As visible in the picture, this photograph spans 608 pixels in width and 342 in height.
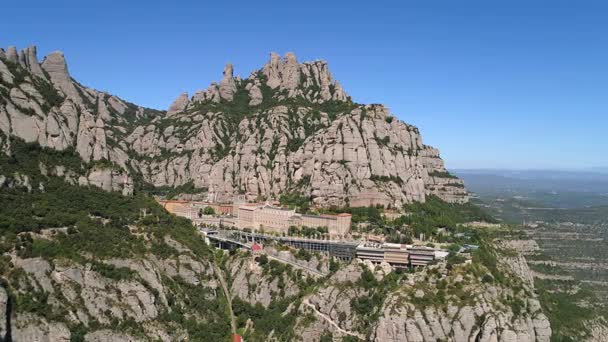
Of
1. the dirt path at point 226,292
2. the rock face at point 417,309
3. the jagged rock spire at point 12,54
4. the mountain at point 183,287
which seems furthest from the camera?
the jagged rock spire at point 12,54

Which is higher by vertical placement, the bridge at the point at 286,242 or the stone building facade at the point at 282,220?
the stone building facade at the point at 282,220

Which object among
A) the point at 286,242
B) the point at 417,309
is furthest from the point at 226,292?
the point at 417,309

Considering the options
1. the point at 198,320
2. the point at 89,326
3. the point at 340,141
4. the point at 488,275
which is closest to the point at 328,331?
the point at 198,320

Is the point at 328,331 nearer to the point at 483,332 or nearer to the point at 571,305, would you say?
the point at 483,332

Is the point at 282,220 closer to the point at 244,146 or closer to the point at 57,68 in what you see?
the point at 244,146

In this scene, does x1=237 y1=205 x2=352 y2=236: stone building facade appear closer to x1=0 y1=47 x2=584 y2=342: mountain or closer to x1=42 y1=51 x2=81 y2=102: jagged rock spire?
x1=0 y1=47 x2=584 y2=342: mountain

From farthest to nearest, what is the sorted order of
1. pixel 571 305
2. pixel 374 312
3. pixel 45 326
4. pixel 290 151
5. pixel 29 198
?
1. pixel 290 151
2. pixel 571 305
3. pixel 29 198
4. pixel 374 312
5. pixel 45 326

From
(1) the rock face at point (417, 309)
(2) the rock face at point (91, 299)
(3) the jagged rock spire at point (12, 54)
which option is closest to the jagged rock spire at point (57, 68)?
(3) the jagged rock spire at point (12, 54)

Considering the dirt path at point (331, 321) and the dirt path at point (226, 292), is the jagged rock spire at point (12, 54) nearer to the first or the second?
the dirt path at point (226, 292)
